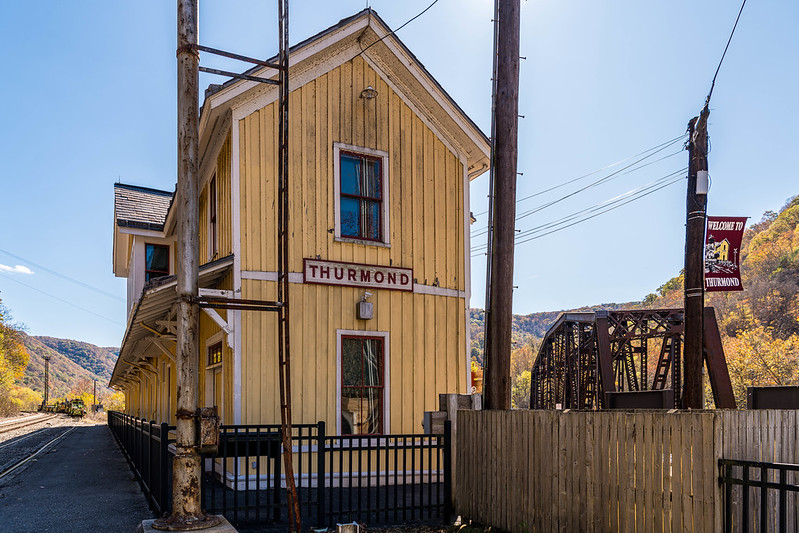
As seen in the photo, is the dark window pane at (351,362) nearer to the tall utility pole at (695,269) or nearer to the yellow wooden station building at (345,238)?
the yellow wooden station building at (345,238)

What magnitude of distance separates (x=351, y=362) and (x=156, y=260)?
29.7 feet

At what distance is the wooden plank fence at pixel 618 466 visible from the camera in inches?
243

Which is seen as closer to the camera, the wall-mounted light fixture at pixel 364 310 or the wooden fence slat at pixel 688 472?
the wooden fence slat at pixel 688 472

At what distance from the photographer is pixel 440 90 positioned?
45.2 feet

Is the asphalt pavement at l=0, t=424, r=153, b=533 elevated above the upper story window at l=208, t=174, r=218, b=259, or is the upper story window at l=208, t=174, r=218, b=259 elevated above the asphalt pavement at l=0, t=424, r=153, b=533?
the upper story window at l=208, t=174, r=218, b=259

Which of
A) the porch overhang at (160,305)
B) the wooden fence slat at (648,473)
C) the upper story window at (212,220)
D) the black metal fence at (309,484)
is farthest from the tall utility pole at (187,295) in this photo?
the upper story window at (212,220)

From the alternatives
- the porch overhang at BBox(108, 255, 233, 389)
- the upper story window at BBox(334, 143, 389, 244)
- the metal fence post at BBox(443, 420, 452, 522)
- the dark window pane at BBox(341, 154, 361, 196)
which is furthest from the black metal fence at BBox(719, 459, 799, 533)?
the dark window pane at BBox(341, 154, 361, 196)

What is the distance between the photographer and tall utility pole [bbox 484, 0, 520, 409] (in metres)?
9.48

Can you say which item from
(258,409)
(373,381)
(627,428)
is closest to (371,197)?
(373,381)

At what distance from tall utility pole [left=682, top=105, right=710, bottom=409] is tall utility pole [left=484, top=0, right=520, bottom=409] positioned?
12.6 ft

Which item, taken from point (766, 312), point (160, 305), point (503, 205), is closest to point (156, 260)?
point (160, 305)

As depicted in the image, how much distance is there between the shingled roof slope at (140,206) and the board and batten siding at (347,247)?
260 inches

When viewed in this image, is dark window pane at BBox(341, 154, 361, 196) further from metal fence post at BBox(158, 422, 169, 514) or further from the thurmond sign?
metal fence post at BBox(158, 422, 169, 514)

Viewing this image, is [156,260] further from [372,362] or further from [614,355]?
[614,355]
